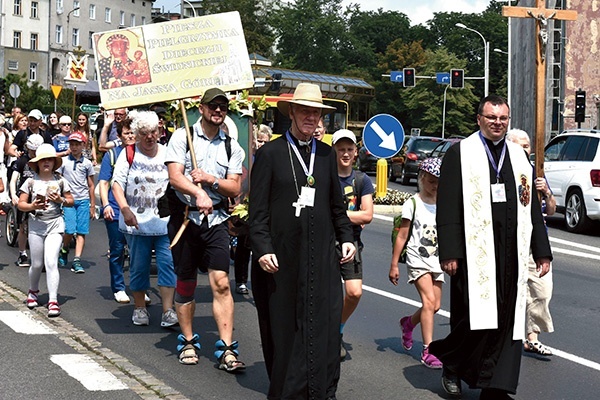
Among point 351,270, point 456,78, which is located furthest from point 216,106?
point 456,78

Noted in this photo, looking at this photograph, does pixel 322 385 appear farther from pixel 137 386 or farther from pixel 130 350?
pixel 130 350

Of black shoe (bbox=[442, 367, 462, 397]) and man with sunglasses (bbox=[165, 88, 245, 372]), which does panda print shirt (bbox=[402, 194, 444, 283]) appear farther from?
man with sunglasses (bbox=[165, 88, 245, 372])

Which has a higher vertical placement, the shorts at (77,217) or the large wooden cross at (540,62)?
the large wooden cross at (540,62)

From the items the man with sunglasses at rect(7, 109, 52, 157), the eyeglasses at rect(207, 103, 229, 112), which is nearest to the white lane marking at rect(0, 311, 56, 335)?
the eyeglasses at rect(207, 103, 229, 112)

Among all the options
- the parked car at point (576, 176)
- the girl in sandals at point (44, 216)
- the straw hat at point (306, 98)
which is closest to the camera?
the straw hat at point (306, 98)

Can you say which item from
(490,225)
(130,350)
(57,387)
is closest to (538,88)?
(490,225)

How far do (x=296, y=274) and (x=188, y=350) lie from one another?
6.06ft

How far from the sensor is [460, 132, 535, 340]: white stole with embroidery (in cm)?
636

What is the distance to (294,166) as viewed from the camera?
6.22 meters

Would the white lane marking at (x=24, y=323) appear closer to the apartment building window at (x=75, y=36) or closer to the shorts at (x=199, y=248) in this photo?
the shorts at (x=199, y=248)

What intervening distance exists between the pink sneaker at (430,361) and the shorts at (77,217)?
6436mm

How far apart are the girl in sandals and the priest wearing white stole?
14.7 ft

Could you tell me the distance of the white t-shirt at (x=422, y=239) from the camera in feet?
25.4

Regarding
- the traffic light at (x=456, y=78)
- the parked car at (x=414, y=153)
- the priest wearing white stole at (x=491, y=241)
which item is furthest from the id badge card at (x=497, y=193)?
the traffic light at (x=456, y=78)
